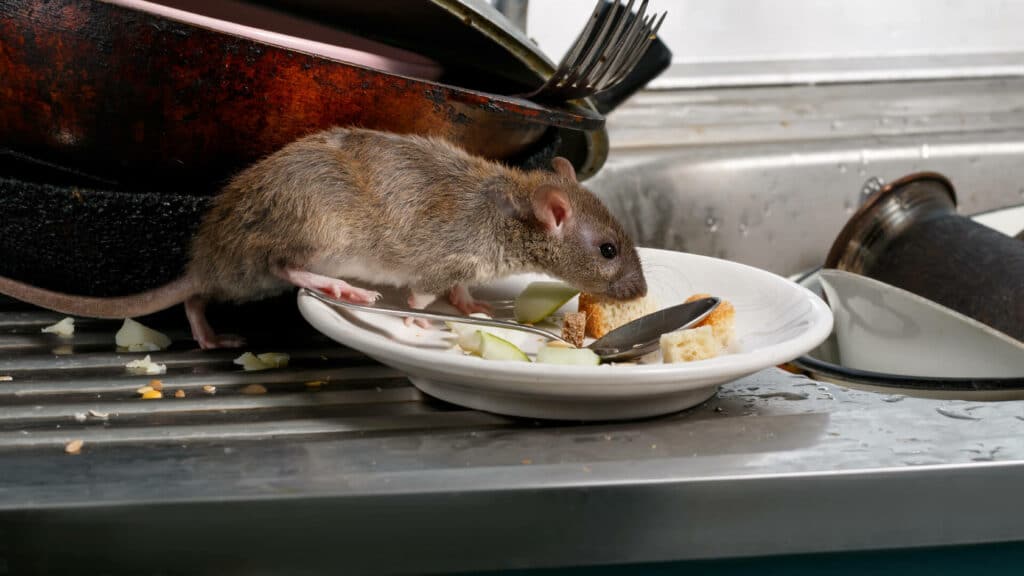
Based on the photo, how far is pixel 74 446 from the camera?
2.88 feet

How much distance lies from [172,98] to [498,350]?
17.3 inches

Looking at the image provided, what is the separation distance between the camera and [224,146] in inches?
45.7

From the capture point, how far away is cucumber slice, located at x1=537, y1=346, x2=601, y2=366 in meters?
0.96

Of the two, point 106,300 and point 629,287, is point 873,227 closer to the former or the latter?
point 629,287

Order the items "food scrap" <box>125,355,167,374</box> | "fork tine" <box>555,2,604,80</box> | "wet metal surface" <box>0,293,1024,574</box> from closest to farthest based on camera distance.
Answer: "wet metal surface" <box>0,293,1024,574</box> < "food scrap" <box>125,355,167,374</box> < "fork tine" <box>555,2,604,80</box>

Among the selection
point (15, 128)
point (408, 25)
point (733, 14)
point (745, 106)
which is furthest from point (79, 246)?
point (733, 14)

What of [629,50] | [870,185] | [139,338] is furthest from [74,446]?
[870,185]

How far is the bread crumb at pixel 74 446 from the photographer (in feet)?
2.85

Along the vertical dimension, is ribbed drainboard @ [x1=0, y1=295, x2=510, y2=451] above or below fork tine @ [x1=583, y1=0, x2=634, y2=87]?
below

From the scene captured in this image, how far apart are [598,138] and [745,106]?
1023 mm

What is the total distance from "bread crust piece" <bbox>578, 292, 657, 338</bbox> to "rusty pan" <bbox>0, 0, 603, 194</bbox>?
0.21 meters

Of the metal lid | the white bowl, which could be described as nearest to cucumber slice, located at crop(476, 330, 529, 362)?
the white bowl

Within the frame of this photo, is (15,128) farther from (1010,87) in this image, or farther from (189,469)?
(1010,87)

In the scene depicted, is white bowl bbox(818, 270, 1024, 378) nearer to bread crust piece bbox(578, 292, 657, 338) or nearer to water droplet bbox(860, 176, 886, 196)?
bread crust piece bbox(578, 292, 657, 338)
